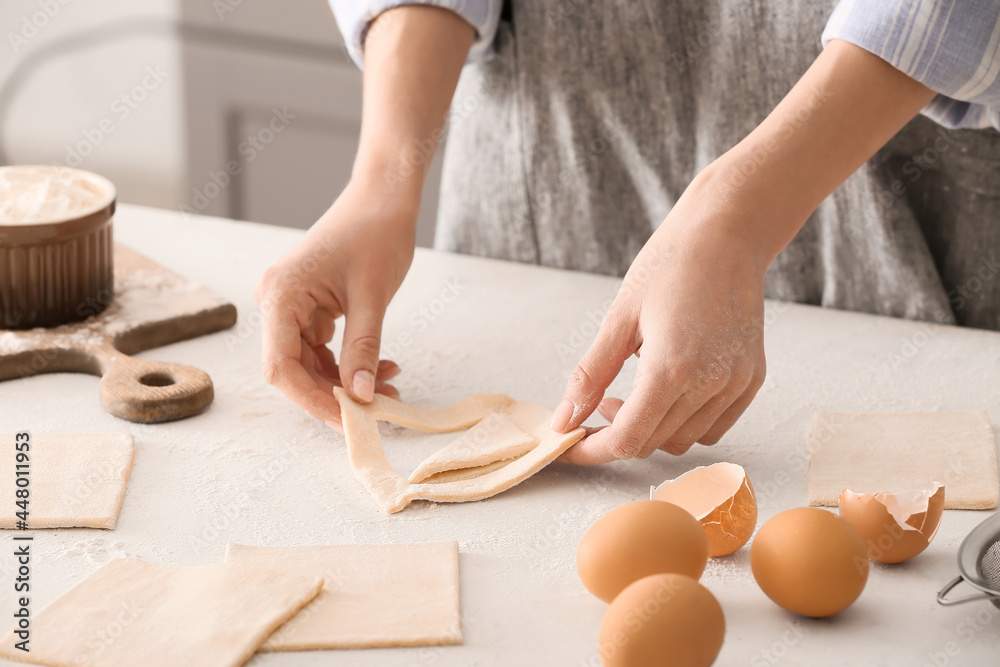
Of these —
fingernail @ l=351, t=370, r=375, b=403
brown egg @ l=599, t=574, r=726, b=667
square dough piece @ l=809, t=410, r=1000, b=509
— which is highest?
brown egg @ l=599, t=574, r=726, b=667

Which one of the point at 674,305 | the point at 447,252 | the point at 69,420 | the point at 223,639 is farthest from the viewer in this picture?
the point at 447,252

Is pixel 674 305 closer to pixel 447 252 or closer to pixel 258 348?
pixel 258 348

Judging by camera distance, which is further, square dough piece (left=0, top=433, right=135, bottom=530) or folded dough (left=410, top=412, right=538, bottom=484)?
folded dough (left=410, top=412, right=538, bottom=484)

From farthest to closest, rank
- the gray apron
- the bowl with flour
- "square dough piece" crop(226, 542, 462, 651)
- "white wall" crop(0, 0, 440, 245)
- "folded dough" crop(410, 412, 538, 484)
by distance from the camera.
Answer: "white wall" crop(0, 0, 440, 245), the gray apron, the bowl with flour, "folded dough" crop(410, 412, 538, 484), "square dough piece" crop(226, 542, 462, 651)

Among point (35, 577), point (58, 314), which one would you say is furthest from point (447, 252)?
point (35, 577)

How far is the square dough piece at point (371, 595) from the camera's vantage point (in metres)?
0.82

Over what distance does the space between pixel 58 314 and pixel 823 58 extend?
1092 mm

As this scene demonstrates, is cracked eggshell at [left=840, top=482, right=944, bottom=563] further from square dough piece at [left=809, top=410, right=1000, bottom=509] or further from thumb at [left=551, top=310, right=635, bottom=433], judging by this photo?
thumb at [left=551, top=310, right=635, bottom=433]

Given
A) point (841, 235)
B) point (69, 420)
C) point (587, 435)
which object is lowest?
point (69, 420)

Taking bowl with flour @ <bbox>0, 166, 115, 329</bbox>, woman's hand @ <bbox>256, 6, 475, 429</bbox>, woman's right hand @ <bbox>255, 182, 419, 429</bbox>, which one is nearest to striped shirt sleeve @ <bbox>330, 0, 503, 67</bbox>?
woman's hand @ <bbox>256, 6, 475, 429</bbox>

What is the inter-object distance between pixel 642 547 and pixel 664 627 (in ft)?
0.33

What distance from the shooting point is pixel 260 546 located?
949 millimetres

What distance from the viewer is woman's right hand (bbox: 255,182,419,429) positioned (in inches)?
46.1

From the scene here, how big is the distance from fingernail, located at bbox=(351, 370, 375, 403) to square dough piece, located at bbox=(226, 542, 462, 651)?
0.86ft
